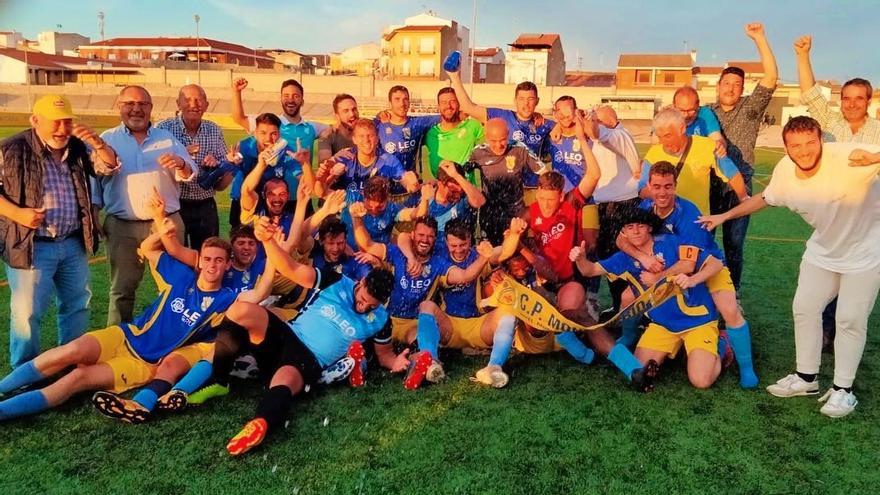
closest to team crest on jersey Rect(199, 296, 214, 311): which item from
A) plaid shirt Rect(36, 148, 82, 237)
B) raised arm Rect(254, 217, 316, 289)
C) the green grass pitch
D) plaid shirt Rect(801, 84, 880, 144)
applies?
raised arm Rect(254, 217, 316, 289)

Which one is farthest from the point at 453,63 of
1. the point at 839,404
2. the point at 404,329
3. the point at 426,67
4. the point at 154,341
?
the point at 426,67

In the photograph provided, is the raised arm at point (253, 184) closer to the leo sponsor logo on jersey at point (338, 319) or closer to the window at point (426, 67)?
the leo sponsor logo on jersey at point (338, 319)

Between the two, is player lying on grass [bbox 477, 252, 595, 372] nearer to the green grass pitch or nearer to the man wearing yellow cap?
the green grass pitch

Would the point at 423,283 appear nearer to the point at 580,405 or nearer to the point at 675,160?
the point at 580,405

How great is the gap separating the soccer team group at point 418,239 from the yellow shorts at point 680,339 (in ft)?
0.05

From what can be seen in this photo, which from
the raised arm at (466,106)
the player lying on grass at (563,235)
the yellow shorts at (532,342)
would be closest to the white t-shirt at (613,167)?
the player lying on grass at (563,235)

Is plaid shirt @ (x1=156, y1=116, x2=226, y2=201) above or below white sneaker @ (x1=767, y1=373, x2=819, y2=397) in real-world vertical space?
above

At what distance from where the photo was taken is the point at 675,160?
6.02 metres

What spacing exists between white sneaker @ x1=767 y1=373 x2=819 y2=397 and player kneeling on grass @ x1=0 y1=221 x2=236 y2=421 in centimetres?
418

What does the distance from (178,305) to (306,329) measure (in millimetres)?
953

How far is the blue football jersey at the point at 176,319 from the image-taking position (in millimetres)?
4711

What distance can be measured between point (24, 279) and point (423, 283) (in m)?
3.02

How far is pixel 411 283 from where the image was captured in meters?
5.57

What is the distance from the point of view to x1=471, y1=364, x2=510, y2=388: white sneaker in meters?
4.89
